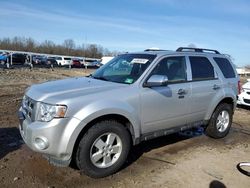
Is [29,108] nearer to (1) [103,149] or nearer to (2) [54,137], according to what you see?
(2) [54,137]

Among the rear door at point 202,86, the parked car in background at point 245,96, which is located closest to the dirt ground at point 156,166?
the rear door at point 202,86

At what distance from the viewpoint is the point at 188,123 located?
19.4 ft

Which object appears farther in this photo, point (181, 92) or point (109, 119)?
point (181, 92)

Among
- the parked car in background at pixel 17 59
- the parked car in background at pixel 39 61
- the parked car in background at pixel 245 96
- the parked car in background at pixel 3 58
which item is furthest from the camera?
the parked car in background at pixel 39 61

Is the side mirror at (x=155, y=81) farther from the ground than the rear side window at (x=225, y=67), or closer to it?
closer to it

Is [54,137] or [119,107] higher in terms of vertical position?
[119,107]

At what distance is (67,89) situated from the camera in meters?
4.53

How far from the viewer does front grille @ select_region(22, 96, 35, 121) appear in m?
4.29

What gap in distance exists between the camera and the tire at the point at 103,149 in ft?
14.2

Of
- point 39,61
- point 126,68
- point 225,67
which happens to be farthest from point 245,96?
point 39,61

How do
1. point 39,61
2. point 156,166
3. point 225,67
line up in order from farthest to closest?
point 39,61
point 225,67
point 156,166

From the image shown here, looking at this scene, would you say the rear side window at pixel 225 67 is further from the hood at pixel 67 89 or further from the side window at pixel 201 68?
the hood at pixel 67 89

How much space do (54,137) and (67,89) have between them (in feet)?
2.61

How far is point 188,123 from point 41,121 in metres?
2.91
